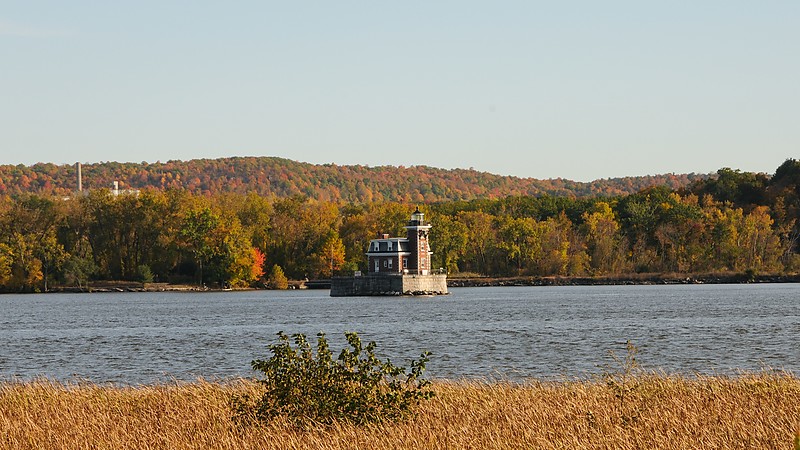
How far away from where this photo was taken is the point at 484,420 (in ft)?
65.9

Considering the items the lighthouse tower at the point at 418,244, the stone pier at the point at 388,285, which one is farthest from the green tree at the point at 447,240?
the lighthouse tower at the point at 418,244

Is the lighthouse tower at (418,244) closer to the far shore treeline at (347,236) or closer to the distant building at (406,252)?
the distant building at (406,252)

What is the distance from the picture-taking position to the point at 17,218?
129 m

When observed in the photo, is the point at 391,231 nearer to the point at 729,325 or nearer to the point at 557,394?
the point at 729,325

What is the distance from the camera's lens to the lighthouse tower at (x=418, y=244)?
110 m

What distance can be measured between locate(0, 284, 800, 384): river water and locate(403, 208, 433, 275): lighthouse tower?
9.03 meters

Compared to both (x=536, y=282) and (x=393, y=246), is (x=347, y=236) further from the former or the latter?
(x=393, y=246)

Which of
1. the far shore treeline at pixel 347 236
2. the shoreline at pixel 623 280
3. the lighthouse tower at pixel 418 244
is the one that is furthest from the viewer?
the shoreline at pixel 623 280

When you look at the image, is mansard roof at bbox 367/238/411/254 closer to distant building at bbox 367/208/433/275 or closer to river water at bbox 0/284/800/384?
distant building at bbox 367/208/433/275

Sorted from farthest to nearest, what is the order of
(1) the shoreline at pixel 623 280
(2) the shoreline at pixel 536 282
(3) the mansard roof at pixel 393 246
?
(1) the shoreline at pixel 623 280
(2) the shoreline at pixel 536 282
(3) the mansard roof at pixel 393 246

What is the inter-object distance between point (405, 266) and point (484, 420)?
93101mm

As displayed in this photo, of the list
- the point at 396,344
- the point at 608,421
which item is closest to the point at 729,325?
the point at 396,344

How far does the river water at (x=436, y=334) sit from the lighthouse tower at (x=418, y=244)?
9.03 metres

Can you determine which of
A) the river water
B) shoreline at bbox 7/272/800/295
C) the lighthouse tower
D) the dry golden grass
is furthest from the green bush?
shoreline at bbox 7/272/800/295
